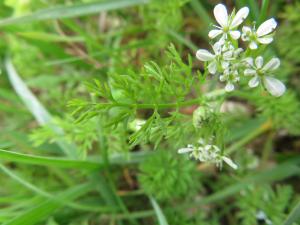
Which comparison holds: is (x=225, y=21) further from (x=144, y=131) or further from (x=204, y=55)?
(x=144, y=131)

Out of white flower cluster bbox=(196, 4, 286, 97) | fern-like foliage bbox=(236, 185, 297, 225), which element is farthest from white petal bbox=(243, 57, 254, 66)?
fern-like foliage bbox=(236, 185, 297, 225)

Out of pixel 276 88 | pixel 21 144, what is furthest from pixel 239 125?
pixel 21 144

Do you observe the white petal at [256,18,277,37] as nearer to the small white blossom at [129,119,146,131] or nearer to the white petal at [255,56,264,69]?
→ the white petal at [255,56,264,69]

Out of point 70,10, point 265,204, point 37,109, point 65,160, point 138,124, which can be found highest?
point 70,10

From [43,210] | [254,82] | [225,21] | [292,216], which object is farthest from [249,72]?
[43,210]

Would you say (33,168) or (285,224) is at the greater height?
(33,168)

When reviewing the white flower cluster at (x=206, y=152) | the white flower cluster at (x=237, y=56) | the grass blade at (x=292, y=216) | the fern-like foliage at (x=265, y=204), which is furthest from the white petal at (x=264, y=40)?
the fern-like foliage at (x=265, y=204)

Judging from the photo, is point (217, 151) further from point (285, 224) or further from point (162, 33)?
point (162, 33)

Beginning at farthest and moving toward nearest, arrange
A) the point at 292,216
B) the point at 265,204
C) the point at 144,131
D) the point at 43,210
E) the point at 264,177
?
the point at 264,177 < the point at 265,204 < the point at 43,210 < the point at 292,216 < the point at 144,131
